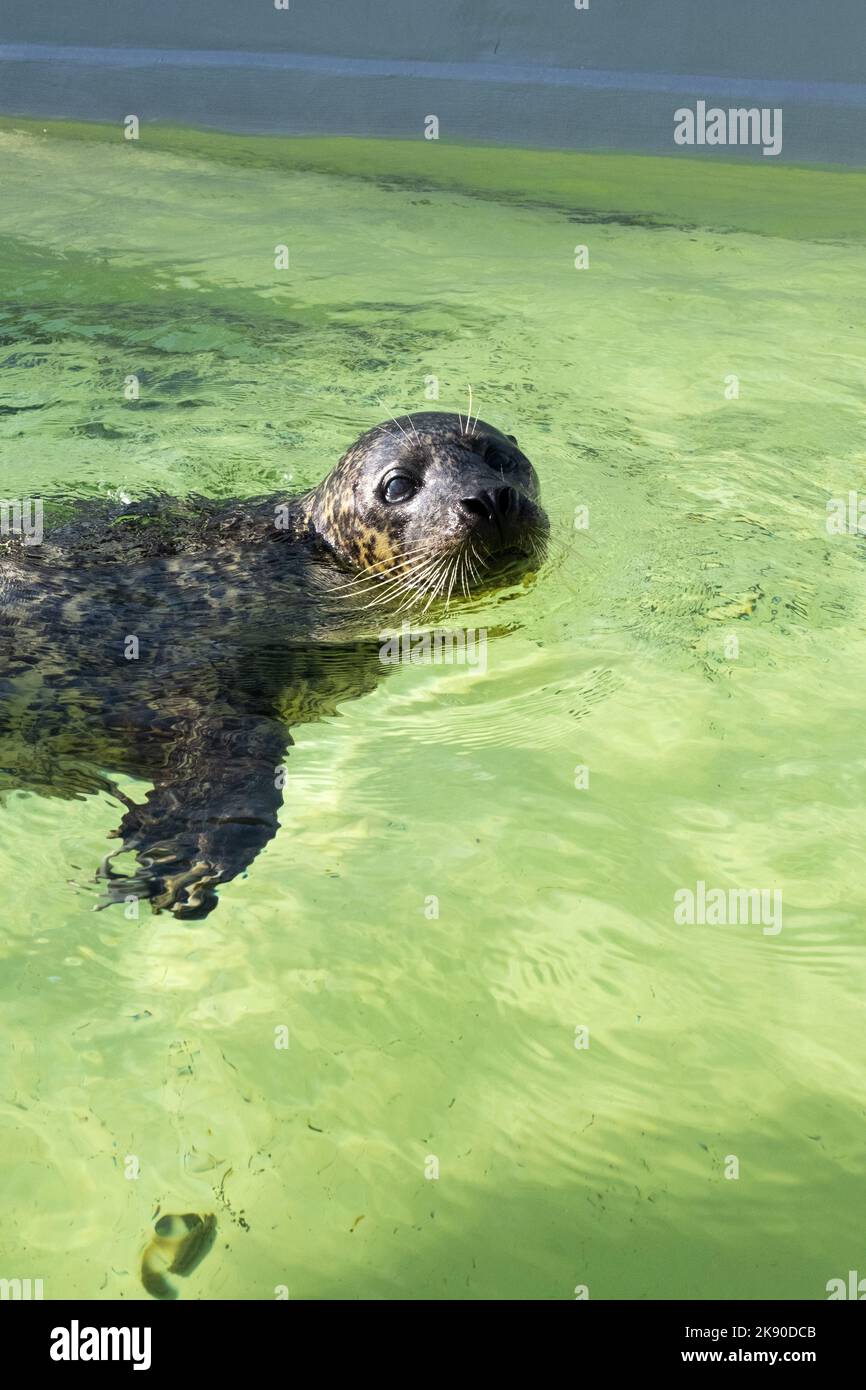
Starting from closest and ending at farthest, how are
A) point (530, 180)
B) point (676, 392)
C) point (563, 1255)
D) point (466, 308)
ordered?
1. point (563, 1255)
2. point (676, 392)
3. point (466, 308)
4. point (530, 180)

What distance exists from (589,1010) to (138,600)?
7.61 ft

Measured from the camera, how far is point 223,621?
476 centimetres

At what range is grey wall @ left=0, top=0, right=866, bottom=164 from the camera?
11.8 m

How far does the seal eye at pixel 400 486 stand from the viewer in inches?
196

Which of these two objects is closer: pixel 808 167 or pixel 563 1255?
pixel 563 1255

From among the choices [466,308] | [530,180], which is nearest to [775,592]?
[466,308]

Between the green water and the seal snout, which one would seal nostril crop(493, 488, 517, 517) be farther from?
the green water

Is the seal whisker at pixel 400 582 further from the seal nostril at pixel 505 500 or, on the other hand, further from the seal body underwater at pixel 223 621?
the seal nostril at pixel 505 500

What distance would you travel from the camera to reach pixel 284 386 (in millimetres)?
7504

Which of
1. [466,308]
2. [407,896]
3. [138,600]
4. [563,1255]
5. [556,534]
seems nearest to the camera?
[563,1255]

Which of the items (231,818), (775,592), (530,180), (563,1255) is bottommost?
(563,1255)

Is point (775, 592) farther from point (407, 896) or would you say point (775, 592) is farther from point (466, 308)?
point (466, 308)

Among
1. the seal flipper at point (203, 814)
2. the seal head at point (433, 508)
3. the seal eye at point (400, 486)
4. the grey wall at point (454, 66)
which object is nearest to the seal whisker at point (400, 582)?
the seal head at point (433, 508)

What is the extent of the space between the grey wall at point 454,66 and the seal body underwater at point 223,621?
26.7 ft
